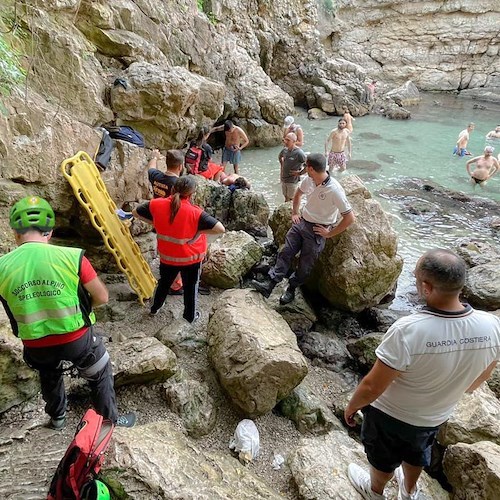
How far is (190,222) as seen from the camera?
407 centimetres

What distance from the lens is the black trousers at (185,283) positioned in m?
4.36

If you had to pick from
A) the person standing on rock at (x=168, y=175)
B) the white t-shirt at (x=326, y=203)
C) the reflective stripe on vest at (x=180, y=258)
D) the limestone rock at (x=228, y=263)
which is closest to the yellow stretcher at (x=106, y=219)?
the person standing on rock at (x=168, y=175)

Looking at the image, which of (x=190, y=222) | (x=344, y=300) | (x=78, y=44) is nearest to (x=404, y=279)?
(x=344, y=300)

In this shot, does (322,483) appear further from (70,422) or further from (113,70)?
(113,70)

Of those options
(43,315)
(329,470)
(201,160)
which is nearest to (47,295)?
(43,315)

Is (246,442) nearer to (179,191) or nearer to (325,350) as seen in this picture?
(325,350)

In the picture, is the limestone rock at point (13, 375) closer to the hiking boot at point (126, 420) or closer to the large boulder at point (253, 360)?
the hiking boot at point (126, 420)

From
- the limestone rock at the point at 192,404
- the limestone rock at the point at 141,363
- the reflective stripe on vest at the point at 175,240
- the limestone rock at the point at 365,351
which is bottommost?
the limestone rock at the point at 365,351

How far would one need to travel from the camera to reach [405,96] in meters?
24.8

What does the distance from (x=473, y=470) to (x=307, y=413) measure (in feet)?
4.58

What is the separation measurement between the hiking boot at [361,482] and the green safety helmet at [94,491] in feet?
5.80

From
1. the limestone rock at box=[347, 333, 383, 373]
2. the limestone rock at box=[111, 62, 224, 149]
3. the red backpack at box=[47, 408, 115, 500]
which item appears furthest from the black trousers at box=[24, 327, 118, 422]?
the limestone rock at box=[111, 62, 224, 149]

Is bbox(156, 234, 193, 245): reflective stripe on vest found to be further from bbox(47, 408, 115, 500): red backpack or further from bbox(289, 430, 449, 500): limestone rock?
bbox(289, 430, 449, 500): limestone rock

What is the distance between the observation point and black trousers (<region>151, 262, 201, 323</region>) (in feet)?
14.3
